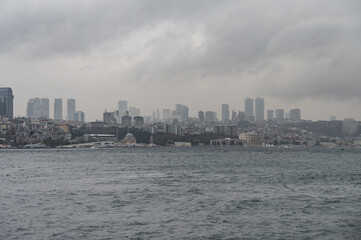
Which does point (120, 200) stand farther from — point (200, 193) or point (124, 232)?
point (124, 232)

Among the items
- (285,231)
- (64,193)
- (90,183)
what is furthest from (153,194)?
(285,231)

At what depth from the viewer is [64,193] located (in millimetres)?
30453

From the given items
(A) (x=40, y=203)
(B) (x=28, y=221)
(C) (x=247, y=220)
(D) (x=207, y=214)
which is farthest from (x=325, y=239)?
(A) (x=40, y=203)

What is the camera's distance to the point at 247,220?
21062mm

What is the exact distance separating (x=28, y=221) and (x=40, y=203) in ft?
17.5

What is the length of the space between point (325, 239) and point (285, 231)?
5.73 feet

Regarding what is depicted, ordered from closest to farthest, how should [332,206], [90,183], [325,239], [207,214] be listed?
[325,239] → [207,214] → [332,206] → [90,183]

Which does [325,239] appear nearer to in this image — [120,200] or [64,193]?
[120,200]

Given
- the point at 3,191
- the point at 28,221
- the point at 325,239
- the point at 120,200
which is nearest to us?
the point at 325,239

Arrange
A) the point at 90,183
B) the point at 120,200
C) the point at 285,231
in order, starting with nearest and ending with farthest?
the point at 285,231 < the point at 120,200 < the point at 90,183

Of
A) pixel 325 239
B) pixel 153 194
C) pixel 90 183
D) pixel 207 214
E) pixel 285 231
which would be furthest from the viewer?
pixel 90 183

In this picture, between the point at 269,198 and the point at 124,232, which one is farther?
the point at 269,198

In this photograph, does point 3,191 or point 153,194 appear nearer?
point 153,194

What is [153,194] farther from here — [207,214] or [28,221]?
[28,221]
